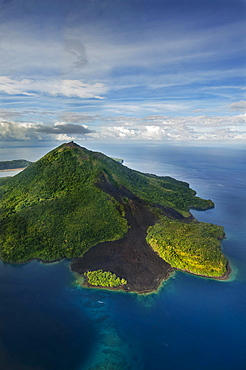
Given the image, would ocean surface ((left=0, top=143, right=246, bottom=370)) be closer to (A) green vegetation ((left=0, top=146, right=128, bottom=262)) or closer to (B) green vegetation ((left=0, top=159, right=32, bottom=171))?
(A) green vegetation ((left=0, top=146, right=128, bottom=262))

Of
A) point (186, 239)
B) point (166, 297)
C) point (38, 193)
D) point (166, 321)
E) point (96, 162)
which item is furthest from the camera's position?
point (96, 162)

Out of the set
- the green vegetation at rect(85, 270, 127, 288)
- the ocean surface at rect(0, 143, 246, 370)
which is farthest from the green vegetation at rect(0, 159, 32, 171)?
the green vegetation at rect(85, 270, 127, 288)

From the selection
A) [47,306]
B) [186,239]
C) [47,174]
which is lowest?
[47,306]

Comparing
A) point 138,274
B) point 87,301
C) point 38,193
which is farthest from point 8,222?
point 138,274

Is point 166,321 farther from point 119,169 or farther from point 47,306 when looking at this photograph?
point 119,169

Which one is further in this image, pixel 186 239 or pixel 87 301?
pixel 186 239

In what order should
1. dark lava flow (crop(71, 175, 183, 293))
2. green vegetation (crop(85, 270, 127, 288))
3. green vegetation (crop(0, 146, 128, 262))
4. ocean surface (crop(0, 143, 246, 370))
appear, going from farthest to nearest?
green vegetation (crop(0, 146, 128, 262))
dark lava flow (crop(71, 175, 183, 293))
green vegetation (crop(85, 270, 127, 288))
ocean surface (crop(0, 143, 246, 370))
